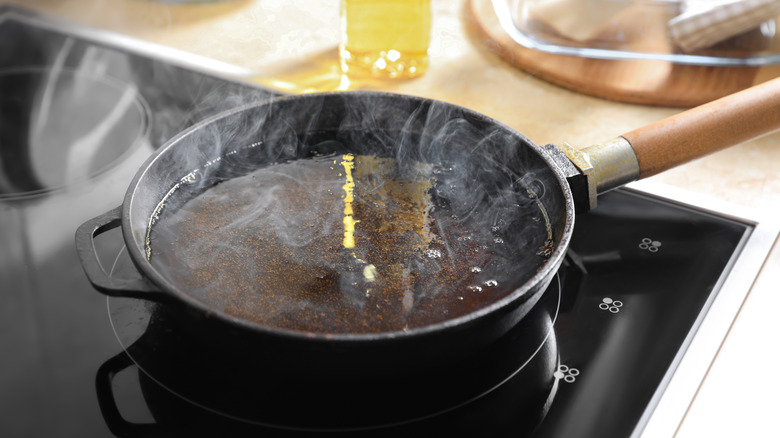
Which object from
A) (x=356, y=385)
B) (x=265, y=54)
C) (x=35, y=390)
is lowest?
(x=35, y=390)

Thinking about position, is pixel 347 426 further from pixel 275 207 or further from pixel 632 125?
pixel 632 125

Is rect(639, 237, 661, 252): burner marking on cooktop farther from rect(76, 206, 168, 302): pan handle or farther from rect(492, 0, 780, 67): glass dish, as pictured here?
rect(76, 206, 168, 302): pan handle

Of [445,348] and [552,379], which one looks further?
[552,379]

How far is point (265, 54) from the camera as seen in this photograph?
1.16m

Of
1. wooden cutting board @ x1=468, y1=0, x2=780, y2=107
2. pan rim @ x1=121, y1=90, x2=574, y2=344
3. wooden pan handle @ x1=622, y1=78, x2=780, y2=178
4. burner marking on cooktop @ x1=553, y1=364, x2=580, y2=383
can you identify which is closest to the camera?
pan rim @ x1=121, y1=90, x2=574, y2=344

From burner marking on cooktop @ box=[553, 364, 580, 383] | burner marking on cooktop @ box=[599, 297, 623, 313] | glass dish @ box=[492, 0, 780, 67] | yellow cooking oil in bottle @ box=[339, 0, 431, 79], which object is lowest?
burner marking on cooktop @ box=[553, 364, 580, 383]

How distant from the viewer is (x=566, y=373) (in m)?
0.64

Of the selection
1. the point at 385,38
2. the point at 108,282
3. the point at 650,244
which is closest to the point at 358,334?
the point at 108,282

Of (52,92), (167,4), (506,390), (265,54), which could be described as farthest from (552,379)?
(167,4)

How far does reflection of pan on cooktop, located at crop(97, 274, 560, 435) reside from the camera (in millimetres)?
572

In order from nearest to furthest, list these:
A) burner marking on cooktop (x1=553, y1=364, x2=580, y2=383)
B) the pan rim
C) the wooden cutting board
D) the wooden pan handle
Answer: the pan rim → burner marking on cooktop (x1=553, y1=364, x2=580, y2=383) → the wooden pan handle → the wooden cutting board

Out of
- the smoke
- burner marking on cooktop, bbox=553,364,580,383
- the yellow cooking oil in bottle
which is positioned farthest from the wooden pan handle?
the yellow cooking oil in bottle

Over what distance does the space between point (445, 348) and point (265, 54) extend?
0.78 meters

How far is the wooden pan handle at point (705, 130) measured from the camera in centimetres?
74
